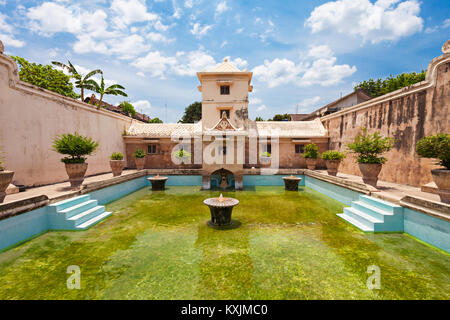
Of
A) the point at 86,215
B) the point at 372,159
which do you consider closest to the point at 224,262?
the point at 86,215

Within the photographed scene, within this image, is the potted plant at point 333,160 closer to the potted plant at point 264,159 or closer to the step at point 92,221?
the potted plant at point 264,159

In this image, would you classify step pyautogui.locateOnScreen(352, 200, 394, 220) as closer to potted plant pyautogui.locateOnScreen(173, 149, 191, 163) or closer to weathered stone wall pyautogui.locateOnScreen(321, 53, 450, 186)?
weathered stone wall pyautogui.locateOnScreen(321, 53, 450, 186)

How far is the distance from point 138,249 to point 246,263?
2.47 meters

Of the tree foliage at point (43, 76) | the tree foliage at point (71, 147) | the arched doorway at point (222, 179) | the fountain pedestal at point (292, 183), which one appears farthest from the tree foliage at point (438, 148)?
the tree foliage at point (43, 76)

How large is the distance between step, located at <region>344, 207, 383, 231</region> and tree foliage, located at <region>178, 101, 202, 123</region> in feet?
111

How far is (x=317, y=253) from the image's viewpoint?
4223 millimetres

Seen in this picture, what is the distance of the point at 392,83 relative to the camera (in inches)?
1096

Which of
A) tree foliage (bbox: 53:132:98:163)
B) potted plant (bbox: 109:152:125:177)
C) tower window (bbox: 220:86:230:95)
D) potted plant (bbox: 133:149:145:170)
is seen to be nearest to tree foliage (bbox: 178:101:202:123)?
tower window (bbox: 220:86:230:95)

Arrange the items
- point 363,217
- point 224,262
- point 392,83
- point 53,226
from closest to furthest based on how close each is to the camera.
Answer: point 224,262, point 53,226, point 363,217, point 392,83

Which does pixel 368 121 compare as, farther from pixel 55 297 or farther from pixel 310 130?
pixel 55 297

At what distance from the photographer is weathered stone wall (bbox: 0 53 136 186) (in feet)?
24.4

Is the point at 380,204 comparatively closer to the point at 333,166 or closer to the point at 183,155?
the point at 333,166

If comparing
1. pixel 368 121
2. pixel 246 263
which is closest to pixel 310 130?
pixel 368 121

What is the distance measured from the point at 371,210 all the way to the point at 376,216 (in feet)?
0.84
